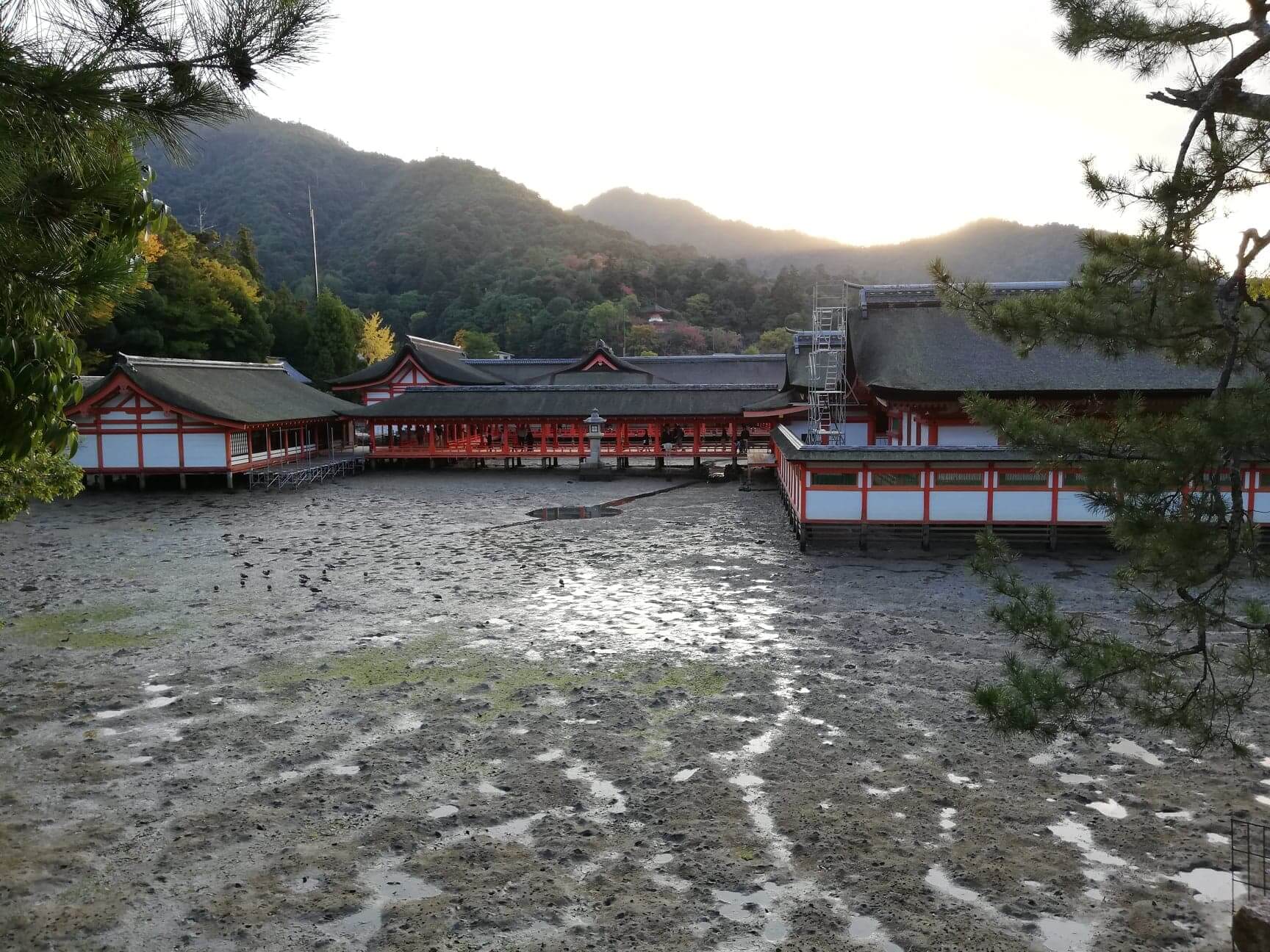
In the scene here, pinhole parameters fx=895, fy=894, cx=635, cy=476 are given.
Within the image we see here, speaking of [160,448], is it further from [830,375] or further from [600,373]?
[830,375]

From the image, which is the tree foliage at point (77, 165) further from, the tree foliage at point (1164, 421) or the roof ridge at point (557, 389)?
the roof ridge at point (557, 389)

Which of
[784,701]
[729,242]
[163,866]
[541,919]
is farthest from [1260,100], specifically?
[729,242]

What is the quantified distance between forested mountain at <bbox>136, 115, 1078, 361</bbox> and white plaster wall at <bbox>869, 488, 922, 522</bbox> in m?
54.9

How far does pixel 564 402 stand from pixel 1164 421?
99.2 feet

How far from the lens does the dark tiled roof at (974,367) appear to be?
62.2 feet

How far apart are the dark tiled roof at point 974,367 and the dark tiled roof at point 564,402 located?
10.4m

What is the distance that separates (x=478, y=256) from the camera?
94.7m

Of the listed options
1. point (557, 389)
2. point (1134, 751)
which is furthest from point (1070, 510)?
point (557, 389)

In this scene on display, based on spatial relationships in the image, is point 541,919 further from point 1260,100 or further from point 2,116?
point 1260,100

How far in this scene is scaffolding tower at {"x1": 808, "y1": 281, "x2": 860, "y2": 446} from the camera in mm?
22984

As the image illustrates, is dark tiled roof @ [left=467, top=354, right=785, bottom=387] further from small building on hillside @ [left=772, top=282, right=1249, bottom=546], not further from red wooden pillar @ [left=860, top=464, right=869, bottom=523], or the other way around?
red wooden pillar @ [left=860, top=464, right=869, bottom=523]

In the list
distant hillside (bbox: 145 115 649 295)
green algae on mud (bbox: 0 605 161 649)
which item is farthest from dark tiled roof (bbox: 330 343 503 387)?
distant hillside (bbox: 145 115 649 295)

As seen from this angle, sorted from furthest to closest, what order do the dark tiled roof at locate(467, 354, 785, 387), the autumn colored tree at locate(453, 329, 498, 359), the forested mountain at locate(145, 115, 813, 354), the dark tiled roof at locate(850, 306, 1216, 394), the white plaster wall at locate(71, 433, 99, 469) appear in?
the forested mountain at locate(145, 115, 813, 354) → the autumn colored tree at locate(453, 329, 498, 359) → the dark tiled roof at locate(467, 354, 785, 387) → the white plaster wall at locate(71, 433, 99, 469) → the dark tiled roof at locate(850, 306, 1216, 394)

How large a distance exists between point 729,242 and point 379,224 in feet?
200
